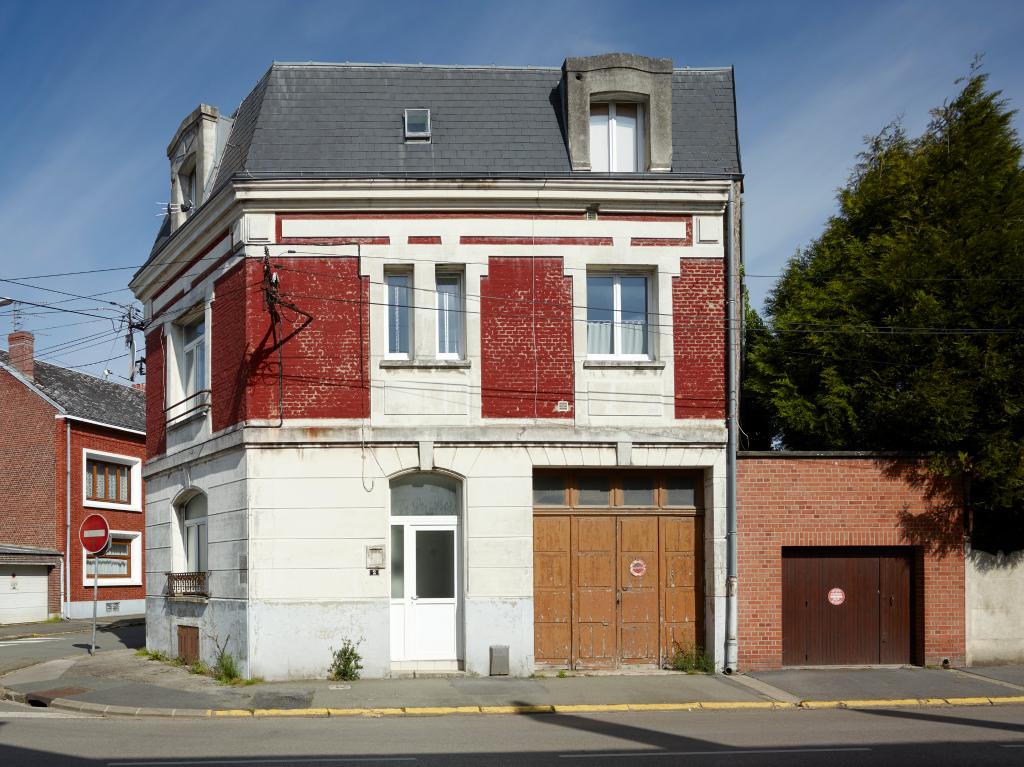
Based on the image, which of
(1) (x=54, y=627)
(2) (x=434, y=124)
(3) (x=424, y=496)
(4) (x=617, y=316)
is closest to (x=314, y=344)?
(3) (x=424, y=496)

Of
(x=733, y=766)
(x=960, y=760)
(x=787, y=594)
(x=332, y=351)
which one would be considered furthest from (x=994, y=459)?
(x=332, y=351)

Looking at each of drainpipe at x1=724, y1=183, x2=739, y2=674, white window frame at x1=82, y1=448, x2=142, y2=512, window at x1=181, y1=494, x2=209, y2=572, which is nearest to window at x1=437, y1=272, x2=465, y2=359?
drainpipe at x1=724, y1=183, x2=739, y2=674

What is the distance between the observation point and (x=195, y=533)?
18.9m

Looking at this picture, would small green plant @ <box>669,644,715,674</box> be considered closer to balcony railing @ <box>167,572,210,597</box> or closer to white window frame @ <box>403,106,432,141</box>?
balcony railing @ <box>167,572,210,597</box>

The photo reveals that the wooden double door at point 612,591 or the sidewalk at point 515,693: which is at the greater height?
the wooden double door at point 612,591

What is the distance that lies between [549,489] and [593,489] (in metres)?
0.69

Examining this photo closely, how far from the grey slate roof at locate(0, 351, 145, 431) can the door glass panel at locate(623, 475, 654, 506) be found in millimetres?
24373

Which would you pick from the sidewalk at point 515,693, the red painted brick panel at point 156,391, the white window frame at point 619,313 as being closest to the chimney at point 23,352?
the red painted brick panel at point 156,391

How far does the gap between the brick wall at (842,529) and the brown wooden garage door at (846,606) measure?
0.26 metres

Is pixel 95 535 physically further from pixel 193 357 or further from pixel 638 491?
pixel 638 491

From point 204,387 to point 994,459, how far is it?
12763 millimetres

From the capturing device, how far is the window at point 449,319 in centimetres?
1683

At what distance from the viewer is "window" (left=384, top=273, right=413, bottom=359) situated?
16734mm

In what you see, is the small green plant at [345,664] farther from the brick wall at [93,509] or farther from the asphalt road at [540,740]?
the brick wall at [93,509]
